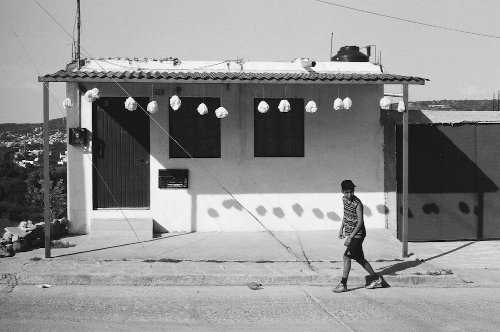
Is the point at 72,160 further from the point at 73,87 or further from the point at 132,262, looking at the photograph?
the point at 132,262

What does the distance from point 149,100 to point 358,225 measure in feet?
20.7

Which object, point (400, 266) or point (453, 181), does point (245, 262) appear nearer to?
point (400, 266)

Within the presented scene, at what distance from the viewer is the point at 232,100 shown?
44.8 feet

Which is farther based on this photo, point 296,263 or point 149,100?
point 149,100

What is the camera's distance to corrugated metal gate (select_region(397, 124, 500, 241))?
1304cm

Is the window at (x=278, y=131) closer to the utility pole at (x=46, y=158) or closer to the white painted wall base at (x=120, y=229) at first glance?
the white painted wall base at (x=120, y=229)

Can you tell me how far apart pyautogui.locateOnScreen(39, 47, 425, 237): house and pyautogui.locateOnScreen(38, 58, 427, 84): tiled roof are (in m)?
0.05

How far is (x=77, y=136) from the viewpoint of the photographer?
43.2 feet

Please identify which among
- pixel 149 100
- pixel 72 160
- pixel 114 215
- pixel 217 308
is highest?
pixel 149 100

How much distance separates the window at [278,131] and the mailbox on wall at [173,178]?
1.70 meters

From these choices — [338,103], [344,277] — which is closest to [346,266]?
[344,277]

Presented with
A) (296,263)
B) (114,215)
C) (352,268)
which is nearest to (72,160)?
(114,215)

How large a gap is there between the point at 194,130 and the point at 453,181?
5823 mm

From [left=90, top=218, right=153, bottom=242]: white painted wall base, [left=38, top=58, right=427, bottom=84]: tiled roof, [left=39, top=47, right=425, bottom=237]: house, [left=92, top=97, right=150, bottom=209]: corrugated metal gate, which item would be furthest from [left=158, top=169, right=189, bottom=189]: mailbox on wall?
[left=38, top=58, right=427, bottom=84]: tiled roof
